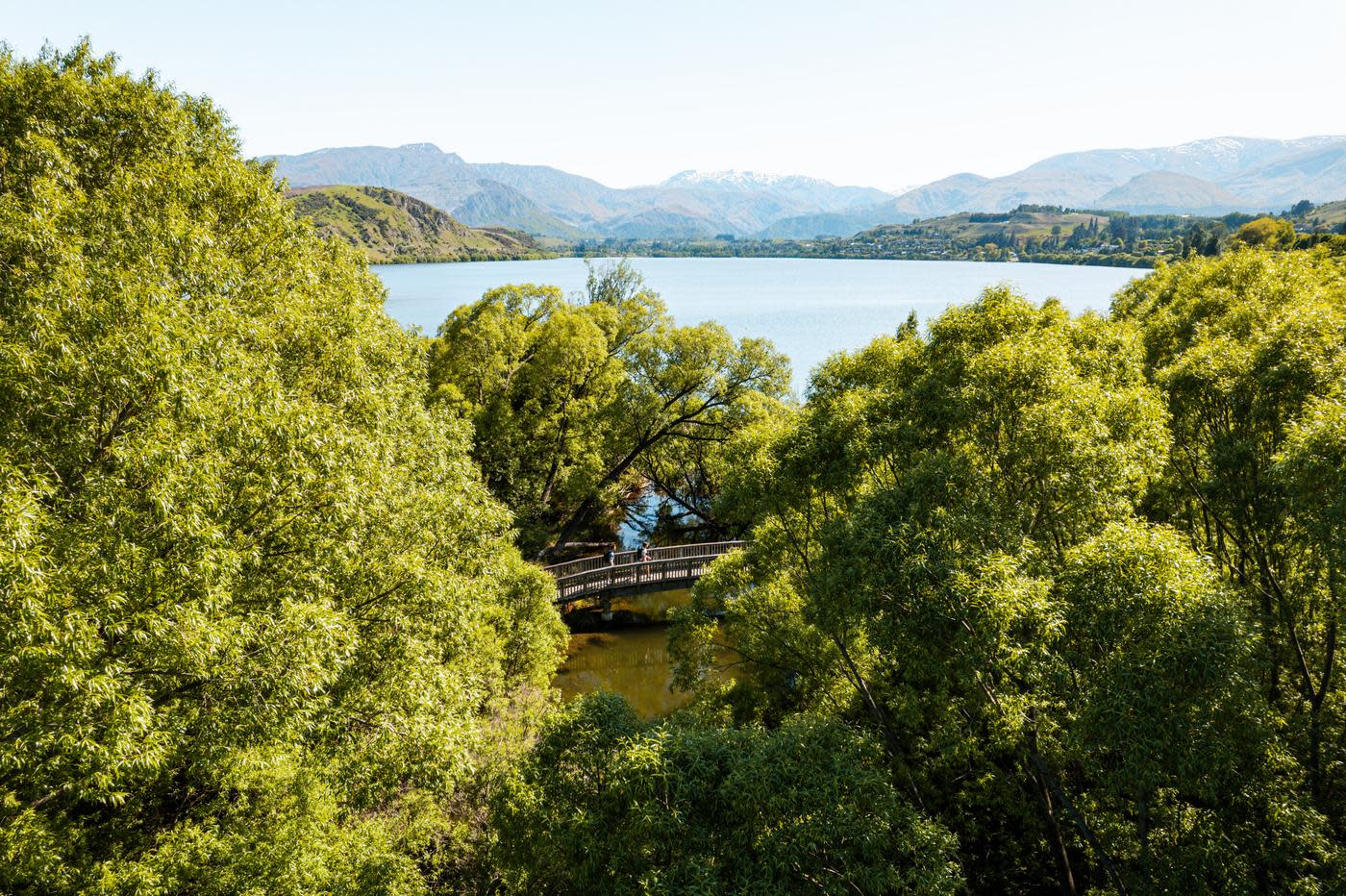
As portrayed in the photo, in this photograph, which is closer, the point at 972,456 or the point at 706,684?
the point at 972,456

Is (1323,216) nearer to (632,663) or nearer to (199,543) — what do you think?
(632,663)

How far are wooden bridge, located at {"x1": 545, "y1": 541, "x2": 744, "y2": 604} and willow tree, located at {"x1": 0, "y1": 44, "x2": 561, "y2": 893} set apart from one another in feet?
37.7

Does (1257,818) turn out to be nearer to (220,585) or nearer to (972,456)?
(972,456)

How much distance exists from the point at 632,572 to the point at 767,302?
7105 centimetres

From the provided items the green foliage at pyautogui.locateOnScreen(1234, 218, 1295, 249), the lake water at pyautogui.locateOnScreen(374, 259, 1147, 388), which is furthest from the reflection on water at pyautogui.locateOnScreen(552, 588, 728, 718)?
the green foliage at pyautogui.locateOnScreen(1234, 218, 1295, 249)

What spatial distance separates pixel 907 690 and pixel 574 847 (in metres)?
6.94

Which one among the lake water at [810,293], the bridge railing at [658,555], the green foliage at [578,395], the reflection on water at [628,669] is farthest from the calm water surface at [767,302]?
the green foliage at [578,395]

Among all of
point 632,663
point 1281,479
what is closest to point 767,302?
point 632,663

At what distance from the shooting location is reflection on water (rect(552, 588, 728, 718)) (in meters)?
21.7

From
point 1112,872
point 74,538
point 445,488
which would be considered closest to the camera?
point 74,538

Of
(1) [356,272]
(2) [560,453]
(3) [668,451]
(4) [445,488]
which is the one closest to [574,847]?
(4) [445,488]

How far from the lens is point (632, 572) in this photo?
25.7 metres

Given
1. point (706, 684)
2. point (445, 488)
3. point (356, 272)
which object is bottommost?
point (706, 684)

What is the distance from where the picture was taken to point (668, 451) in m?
31.4
